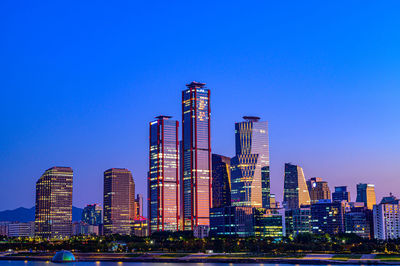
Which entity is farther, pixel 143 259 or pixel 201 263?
pixel 143 259

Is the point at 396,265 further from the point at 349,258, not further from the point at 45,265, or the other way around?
the point at 45,265

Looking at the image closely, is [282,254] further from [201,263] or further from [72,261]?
[72,261]

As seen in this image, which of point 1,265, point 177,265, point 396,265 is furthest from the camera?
point 1,265

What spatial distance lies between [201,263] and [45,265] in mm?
49296

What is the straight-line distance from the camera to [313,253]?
19662 centimetres

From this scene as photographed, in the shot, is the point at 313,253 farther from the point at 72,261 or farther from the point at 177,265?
the point at 72,261

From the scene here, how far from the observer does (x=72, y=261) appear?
19300 cm

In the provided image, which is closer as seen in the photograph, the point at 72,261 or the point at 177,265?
the point at 177,265

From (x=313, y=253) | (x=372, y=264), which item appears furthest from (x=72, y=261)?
(x=372, y=264)

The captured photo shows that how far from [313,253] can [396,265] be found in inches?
1834

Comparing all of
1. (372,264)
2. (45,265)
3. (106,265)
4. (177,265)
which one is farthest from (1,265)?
(372,264)

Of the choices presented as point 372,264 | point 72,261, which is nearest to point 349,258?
point 372,264

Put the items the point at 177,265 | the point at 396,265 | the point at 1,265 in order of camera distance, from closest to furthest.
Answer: the point at 396,265 < the point at 177,265 < the point at 1,265

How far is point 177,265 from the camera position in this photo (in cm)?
17300
